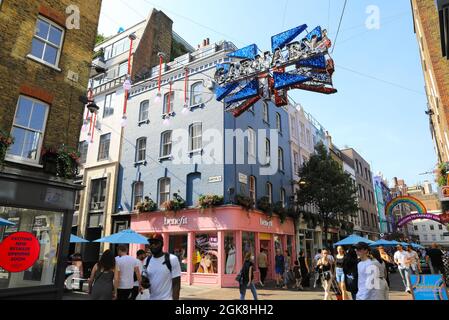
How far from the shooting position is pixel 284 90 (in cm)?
1057

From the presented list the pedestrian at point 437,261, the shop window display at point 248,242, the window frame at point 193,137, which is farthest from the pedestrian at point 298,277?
the window frame at point 193,137

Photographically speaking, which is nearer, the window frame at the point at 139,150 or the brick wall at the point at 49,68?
the brick wall at the point at 49,68

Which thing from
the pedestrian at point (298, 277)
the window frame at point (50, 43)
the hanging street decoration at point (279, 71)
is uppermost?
the window frame at point (50, 43)

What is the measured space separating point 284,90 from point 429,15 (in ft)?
33.3

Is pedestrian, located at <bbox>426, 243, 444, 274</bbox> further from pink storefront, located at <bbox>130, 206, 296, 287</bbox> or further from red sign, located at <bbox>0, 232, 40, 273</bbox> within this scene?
red sign, located at <bbox>0, 232, 40, 273</bbox>

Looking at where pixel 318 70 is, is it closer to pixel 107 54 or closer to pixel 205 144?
pixel 205 144

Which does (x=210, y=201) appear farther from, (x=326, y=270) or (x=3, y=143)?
(x=3, y=143)

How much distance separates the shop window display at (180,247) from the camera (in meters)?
17.8

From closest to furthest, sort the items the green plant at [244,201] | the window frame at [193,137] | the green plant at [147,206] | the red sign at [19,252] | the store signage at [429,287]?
1. the store signage at [429,287]
2. the red sign at [19,252]
3. the green plant at [244,201]
4. the window frame at [193,137]
5. the green plant at [147,206]

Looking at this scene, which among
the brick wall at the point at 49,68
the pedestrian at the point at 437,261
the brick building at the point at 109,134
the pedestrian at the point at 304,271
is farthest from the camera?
the brick building at the point at 109,134

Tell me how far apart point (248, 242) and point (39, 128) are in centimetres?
1228

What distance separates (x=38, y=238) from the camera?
10.4 m

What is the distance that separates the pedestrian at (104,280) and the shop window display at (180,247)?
1211 cm

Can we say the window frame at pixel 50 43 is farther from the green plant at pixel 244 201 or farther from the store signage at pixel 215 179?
the green plant at pixel 244 201
